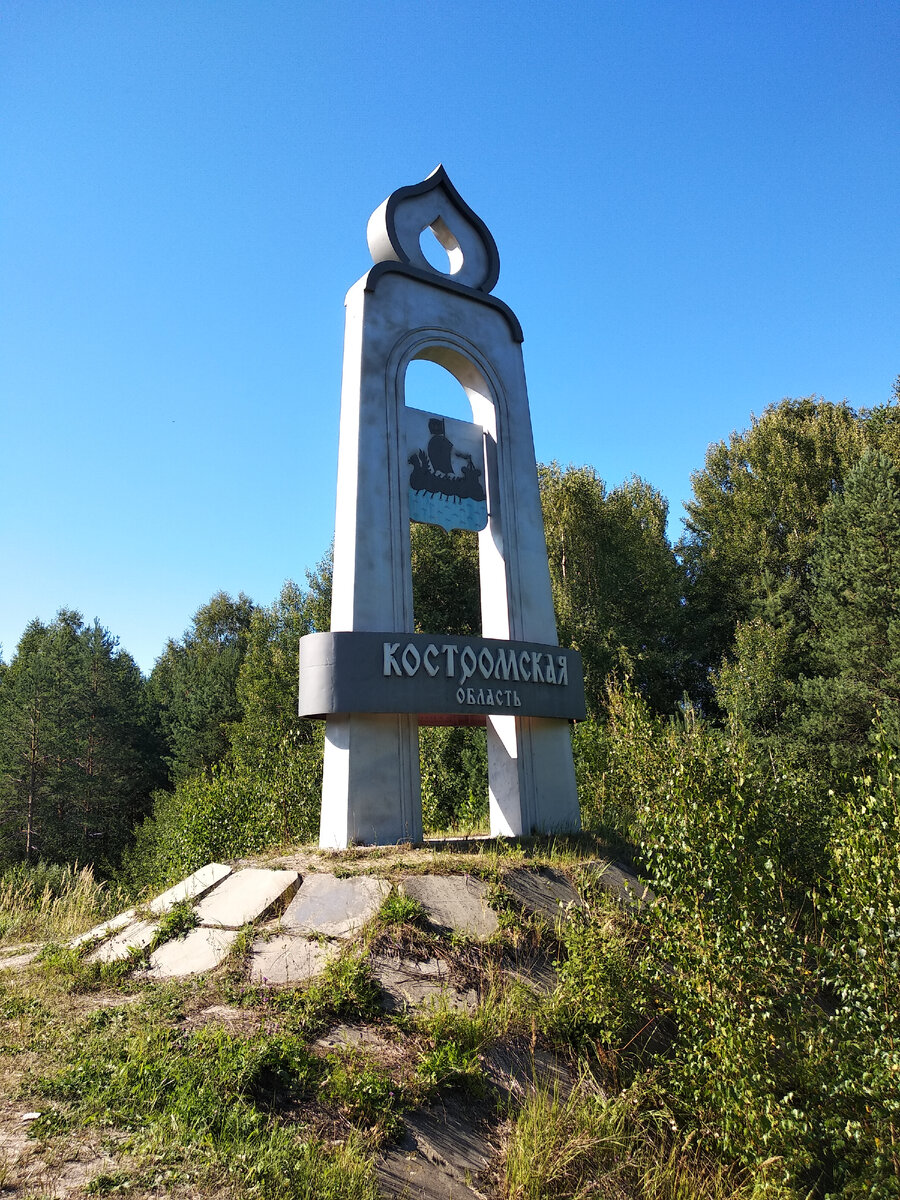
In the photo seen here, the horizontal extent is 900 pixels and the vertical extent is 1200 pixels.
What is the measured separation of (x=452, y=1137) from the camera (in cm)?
500

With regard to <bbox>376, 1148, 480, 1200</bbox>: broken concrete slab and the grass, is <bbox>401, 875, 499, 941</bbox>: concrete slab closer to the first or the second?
the grass

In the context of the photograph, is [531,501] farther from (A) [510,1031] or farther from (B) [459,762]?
(B) [459,762]

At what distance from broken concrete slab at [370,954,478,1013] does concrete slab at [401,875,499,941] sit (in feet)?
1.68

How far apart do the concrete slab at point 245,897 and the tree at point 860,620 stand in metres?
17.6

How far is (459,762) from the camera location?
23938 mm

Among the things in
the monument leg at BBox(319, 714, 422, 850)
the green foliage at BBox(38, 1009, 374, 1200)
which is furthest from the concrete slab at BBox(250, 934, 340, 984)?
the monument leg at BBox(319, 714, 422, 850)

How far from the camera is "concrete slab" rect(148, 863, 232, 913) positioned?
8289 millimetres

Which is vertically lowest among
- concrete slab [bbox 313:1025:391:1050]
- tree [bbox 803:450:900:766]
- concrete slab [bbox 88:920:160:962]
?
concrete slab [bbox 313:1025:391:1050]

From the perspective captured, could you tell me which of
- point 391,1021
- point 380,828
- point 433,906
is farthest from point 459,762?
point 391,1021

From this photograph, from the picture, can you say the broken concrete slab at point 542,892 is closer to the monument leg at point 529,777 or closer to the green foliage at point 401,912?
the green foliage at point 401,912

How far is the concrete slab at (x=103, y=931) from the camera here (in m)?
7.95

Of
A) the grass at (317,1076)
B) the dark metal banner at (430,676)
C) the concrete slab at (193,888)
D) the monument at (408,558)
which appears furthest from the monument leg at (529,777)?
the concrete slab at (193,888)

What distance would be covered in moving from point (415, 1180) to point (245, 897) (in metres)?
3.81

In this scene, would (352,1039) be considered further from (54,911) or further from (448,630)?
(448,630)
